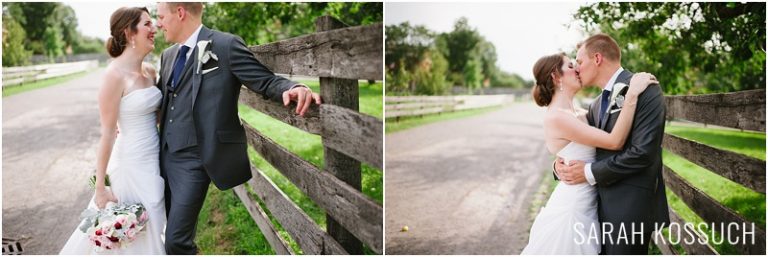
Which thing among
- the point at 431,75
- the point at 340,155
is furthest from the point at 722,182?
the point at 431,75

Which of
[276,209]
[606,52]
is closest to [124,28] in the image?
[276,209]

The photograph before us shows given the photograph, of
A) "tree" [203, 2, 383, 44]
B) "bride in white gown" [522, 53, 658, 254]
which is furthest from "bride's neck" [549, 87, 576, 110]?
"tree" [203, 2, 383, 44]

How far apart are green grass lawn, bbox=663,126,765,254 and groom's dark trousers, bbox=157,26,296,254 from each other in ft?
9.45

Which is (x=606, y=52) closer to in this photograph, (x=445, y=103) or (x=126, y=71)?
(x=126, y=71)

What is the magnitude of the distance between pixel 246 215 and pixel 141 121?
172 cm

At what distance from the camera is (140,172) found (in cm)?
277

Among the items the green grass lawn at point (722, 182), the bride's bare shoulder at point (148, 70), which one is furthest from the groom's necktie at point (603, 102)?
the bride's bare shoulder at point (148, 70)

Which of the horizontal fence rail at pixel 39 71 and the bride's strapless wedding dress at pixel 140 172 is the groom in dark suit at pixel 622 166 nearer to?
the bride's strapless wedding dress at pixel 140 172

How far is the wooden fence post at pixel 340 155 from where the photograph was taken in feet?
7.82

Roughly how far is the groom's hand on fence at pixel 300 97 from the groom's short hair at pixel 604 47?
1.20m

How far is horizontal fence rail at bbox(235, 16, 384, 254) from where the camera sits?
2145 mm

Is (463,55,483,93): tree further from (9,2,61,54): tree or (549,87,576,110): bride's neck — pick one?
(549,87,576,110): bride's neck

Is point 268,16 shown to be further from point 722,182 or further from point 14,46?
point 722,182

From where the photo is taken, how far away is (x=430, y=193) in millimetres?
5711
